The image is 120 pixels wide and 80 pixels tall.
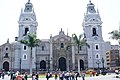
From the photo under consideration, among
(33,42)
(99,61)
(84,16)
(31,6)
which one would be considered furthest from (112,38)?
(31,6)

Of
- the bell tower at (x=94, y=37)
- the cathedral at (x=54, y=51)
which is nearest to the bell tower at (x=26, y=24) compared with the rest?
the cathedral at (x=54, y=51)

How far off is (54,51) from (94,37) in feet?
44.5

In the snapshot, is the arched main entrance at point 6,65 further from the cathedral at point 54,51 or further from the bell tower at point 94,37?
the bell tower at point 94,37

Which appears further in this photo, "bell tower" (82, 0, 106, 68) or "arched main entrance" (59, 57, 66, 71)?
"arched main entrance" (59, 57, 66, 71)

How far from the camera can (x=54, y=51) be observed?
266 ft

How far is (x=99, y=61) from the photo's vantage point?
262 feet

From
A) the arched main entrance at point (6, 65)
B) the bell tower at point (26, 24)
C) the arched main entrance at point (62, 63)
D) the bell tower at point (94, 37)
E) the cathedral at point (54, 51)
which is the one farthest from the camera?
the bell tower at point (26, 24)

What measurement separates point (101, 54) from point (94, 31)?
7.83 metres

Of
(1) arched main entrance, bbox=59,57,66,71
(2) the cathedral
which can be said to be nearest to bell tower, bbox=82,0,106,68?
(2) the cathedral

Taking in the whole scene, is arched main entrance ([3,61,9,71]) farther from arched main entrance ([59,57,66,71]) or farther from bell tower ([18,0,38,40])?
arched main entrance ([59,57,66,71])

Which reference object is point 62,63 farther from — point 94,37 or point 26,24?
point 26,24

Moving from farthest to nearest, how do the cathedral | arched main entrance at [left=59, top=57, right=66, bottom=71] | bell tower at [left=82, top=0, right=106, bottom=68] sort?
arched main entrance at [left=59, top=57, right=66, bottom=71] → bell tower at [left=82, top=0, right=106, bottom=68] → the cathedral

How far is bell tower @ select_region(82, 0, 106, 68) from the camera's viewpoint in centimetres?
8069

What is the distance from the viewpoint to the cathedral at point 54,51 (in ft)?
261
